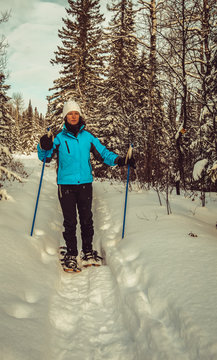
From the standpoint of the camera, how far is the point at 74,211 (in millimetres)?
3859

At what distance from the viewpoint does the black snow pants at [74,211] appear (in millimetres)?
3799

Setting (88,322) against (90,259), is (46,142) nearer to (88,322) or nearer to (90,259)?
(90,259)

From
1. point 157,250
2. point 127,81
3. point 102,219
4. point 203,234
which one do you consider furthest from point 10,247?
point 127,81

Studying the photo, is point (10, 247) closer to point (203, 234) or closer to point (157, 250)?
point (157, 250)

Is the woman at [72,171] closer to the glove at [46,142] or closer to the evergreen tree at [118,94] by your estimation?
the glove at [46,142]

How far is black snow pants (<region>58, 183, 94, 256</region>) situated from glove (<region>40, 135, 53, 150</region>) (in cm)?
70

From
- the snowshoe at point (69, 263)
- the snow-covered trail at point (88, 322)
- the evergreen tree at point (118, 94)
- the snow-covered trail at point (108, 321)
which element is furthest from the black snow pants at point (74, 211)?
the evergreen tree at point (118, 94)

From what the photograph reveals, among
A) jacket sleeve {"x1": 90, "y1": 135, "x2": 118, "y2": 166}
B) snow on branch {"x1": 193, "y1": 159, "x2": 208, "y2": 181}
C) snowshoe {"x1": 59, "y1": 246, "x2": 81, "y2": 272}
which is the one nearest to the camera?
snowshoe {"x1": 59, "y1": 246, "x2": 81, "y2": 272}

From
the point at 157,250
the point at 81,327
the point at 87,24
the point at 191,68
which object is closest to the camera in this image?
the point at 81,327

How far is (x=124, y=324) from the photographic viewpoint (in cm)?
238

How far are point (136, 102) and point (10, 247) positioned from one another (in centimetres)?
1517

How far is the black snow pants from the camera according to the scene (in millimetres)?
3799

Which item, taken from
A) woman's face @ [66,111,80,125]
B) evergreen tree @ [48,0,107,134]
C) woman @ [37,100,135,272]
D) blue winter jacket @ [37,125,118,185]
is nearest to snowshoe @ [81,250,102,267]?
woman @ [37,100,135,272]

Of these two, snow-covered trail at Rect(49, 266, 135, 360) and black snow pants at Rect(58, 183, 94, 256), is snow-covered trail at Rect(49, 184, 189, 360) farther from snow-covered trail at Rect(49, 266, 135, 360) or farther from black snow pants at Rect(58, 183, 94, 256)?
black snow pants at Rect(58, 183, 94, 256)
